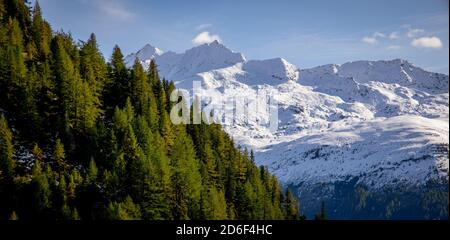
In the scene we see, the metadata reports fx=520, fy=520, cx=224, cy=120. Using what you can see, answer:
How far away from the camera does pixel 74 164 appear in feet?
178

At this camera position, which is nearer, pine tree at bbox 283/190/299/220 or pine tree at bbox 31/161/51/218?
pine tree at bbox 31/161/51/218

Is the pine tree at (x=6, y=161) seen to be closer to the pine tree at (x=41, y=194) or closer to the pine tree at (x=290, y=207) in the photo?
the pine tree at (x=41, y=194)

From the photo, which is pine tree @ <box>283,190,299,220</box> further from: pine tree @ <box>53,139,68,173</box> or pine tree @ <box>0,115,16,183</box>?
pine tree @ <box>0,115,16,183</box>

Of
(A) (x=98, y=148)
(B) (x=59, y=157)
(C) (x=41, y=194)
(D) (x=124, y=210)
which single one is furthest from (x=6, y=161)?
(D) (x=124, y=210)

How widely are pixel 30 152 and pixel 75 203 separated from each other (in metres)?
8.72

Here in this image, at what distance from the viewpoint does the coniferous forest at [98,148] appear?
4909 centimetres

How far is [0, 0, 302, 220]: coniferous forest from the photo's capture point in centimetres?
4909

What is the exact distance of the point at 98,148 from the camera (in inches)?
2221

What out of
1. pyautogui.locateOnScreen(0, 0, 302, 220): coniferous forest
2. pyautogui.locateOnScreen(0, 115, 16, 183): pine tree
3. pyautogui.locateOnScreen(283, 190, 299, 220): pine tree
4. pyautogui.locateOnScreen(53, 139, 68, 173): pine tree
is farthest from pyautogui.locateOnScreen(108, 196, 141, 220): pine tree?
pyautogui.locateOnScreen(283, 190, 299, 220): pine tree

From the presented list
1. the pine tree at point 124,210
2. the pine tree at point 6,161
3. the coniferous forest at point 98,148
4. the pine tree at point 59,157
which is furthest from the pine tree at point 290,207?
the pine tree at point 6,161

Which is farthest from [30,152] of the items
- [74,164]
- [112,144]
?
[112,144]

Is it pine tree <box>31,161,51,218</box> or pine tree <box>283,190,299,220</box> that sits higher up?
pine tree <box>31,161,51,218</box>

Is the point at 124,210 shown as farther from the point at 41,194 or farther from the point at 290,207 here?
the point at 290,207
